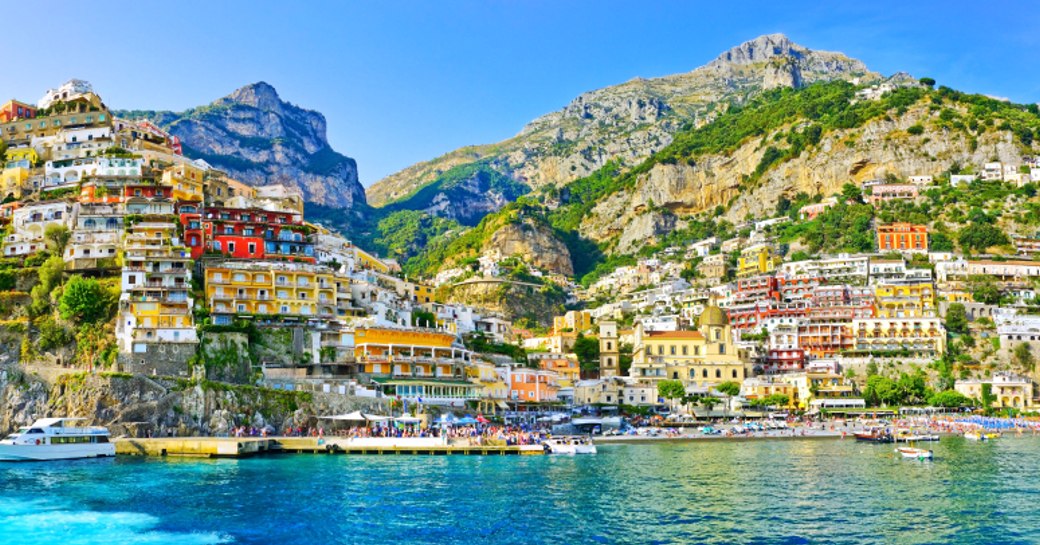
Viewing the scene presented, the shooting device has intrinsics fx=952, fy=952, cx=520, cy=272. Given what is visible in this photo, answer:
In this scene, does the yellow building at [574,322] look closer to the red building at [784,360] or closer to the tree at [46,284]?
the red building at [784,360]

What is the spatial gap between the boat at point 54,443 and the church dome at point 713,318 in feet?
224

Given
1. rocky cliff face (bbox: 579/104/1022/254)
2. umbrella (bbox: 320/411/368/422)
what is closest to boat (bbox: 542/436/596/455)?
umbrella (bbox: 320/411/368/422)

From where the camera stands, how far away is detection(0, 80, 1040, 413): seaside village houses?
72625 mm

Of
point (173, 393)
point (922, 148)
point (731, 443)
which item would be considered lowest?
point (731, 443)

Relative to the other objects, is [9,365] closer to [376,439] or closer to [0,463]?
[0,463]

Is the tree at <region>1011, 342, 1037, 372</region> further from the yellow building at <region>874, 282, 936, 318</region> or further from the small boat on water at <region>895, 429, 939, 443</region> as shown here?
the small boat on water at <region>895, 429, 939, 443</region>

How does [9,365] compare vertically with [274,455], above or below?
above

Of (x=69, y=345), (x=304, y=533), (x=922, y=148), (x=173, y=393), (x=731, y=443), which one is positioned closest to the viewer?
(x=304, y=533)

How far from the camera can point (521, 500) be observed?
131 feet

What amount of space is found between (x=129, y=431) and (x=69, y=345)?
1077 centimetres

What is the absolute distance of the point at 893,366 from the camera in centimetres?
10162

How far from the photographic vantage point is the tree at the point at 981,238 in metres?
125

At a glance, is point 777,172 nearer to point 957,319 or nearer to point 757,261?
point 757,261

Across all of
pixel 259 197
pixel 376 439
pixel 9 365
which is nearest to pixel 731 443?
pixel 376 439
